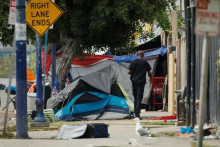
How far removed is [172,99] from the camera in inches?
952

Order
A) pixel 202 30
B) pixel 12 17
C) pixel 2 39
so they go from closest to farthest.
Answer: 1. pixel 202 30
2. pixel 12 17
3. pixel 2 39

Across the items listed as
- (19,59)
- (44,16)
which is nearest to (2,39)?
(44,16)

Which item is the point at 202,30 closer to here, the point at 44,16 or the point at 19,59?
the point at 19,59

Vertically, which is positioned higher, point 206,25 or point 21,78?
point 206,25

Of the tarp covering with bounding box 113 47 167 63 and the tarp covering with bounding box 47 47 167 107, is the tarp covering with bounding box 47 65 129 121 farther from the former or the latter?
the tarp covering with bounding box 113 47 167 63

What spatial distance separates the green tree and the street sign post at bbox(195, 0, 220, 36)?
49.4ft

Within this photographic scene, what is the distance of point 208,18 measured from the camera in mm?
8898

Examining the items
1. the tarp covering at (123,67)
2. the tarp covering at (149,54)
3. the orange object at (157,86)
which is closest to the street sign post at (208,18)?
the tarp covering at (123,67)

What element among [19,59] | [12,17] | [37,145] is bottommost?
[37,145]

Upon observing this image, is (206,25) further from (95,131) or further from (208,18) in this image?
(95,131)

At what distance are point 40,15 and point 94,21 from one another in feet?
23.0

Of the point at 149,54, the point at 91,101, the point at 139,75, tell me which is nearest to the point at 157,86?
the point at 149,54

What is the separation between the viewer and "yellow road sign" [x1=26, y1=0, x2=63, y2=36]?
17.4 meters

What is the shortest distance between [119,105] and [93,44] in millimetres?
6329
